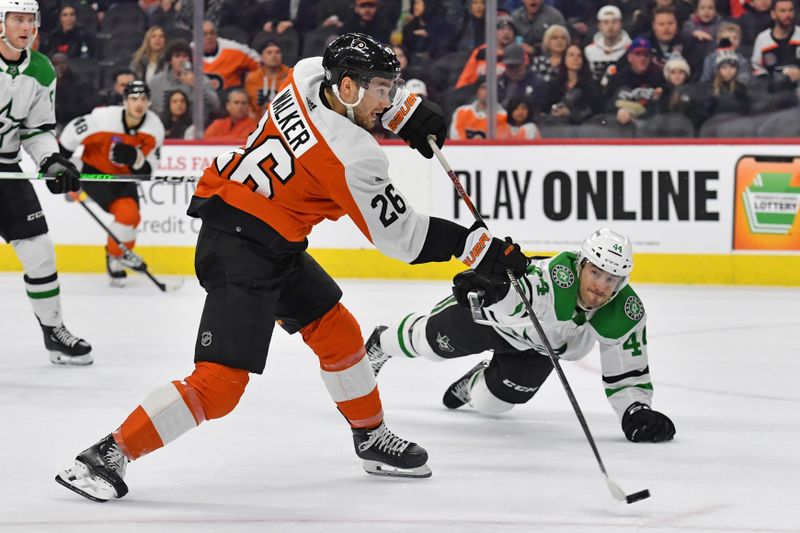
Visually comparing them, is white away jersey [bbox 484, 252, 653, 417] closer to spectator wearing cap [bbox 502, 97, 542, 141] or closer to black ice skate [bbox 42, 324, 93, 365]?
black ice skate [bbox 42, 324, 93, 365]

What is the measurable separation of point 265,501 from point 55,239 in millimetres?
5627

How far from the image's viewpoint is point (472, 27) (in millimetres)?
7586

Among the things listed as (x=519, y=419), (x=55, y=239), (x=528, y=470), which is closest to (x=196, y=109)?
(x=55, y=239)

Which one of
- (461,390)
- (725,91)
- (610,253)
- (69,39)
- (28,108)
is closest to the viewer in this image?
(610,253)

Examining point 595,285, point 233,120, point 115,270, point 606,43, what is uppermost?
point 595,285

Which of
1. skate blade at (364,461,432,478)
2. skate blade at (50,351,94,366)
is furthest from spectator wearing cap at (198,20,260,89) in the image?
skate blade at (364,461,432,478)

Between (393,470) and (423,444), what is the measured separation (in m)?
0.41

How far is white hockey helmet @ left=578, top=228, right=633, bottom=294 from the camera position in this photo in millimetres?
3496

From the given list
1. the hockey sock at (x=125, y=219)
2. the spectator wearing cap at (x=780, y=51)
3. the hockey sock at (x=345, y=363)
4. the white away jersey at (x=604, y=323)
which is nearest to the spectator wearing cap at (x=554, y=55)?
the spectator wearing cap at (x=780, y=51)

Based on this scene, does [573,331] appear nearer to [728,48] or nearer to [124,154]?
[728,48]

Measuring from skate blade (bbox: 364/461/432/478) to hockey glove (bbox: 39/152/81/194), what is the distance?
6.09 feet

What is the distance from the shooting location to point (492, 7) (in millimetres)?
7504

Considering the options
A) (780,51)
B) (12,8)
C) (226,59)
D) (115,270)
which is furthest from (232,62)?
(12,8)

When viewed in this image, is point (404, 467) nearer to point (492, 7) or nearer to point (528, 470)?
point (528, 470)
